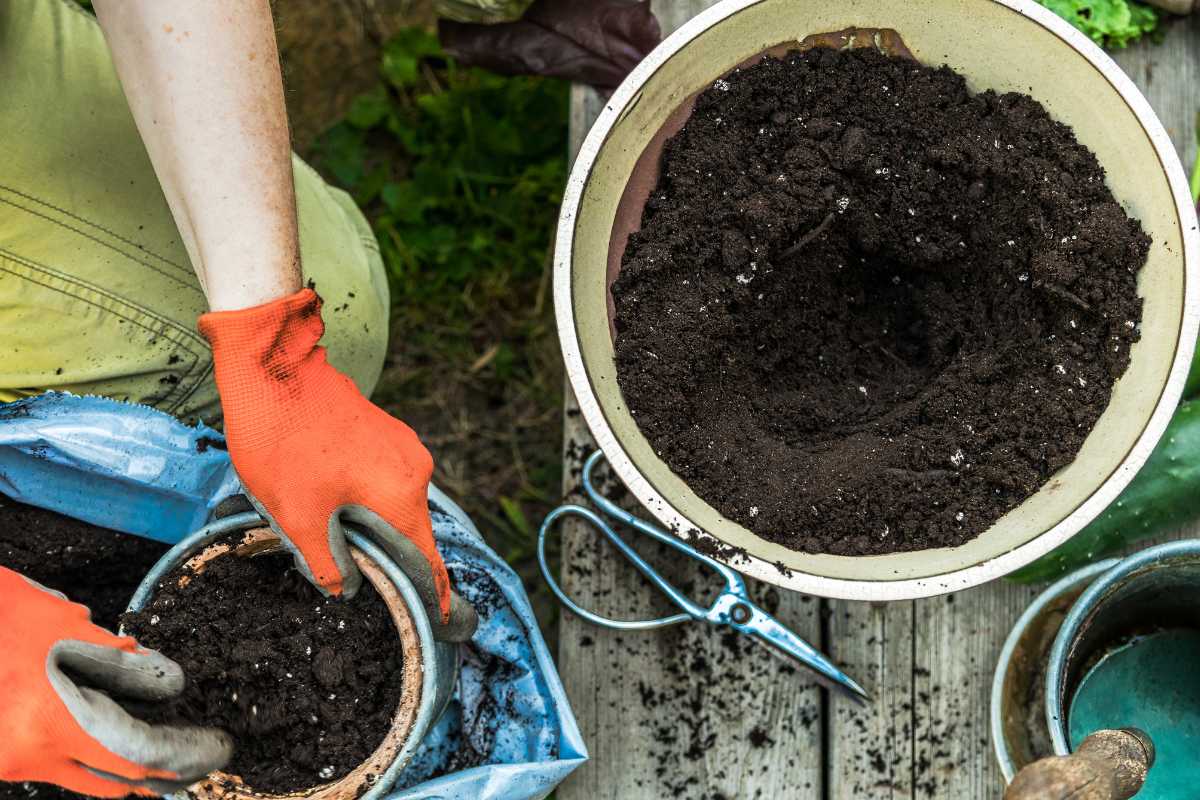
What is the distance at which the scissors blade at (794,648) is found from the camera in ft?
3.94

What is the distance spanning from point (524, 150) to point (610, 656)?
84cm

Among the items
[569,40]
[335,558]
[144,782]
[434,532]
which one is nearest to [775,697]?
[434,532]

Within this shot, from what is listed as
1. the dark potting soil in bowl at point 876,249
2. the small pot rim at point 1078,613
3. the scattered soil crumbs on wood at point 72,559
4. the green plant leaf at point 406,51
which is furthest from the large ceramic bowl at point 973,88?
the green plant leaf at point 406,51

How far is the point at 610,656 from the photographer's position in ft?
4.20

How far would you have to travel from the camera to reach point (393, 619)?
96 cm

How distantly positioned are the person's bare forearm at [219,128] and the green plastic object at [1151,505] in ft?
3.10

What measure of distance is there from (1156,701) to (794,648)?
1.50ft

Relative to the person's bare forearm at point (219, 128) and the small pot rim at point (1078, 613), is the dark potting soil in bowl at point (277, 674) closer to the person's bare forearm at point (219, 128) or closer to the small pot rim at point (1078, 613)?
the person's bare forearm at point (219, 128)

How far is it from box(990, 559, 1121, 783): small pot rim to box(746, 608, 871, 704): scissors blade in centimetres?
15

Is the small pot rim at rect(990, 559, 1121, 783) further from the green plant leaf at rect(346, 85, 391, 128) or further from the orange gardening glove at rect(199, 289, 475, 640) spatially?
the green plant leaf at rect(346, 85, 391, 128)

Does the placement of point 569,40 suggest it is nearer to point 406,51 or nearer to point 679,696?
point 406,51

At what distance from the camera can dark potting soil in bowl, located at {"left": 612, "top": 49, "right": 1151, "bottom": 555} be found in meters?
0.98

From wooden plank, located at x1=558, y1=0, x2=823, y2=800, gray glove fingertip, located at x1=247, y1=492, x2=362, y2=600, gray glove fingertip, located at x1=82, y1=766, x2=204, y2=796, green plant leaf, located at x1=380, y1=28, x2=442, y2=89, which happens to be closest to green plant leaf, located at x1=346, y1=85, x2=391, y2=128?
green plant leaf, located at x1=380, y1=28, x2=442, y2=89

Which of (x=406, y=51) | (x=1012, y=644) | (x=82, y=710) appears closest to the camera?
(x=82, y=710)
